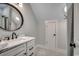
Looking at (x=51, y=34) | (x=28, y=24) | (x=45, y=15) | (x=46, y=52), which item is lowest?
(x=46, y=52)

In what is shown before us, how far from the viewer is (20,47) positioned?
4.05 ft

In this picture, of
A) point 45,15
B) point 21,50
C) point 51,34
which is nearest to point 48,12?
point 45,15

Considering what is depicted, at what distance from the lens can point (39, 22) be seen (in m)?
1.34

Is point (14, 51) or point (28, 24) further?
point (28, 24)

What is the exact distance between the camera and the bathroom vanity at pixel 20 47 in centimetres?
108

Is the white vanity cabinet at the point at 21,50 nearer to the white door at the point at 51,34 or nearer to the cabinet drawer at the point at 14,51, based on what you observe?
the cabinet drawer at the point at 14,51

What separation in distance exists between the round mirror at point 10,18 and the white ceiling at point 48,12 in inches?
11.5

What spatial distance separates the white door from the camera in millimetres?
1339

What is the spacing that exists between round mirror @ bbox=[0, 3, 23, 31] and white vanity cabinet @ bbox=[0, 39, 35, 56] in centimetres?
32

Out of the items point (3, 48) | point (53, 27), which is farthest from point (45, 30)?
point (3, 48)

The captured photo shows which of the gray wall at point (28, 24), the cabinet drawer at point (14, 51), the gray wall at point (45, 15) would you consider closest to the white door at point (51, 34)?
the gray wall at point (45, 15)

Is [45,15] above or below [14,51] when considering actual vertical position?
above

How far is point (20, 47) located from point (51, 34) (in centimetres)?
55

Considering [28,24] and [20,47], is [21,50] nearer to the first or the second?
[20,47]
